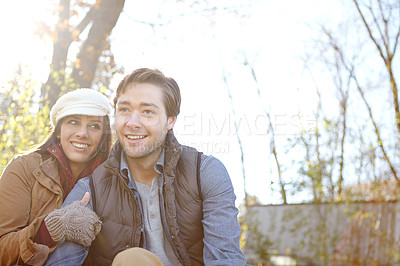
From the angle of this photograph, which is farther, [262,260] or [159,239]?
[262,260]

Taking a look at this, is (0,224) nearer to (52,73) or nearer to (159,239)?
(159,239)

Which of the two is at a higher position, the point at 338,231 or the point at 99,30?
the point at 99,30

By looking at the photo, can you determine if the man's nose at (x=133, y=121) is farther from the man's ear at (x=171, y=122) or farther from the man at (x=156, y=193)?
the man's ear at (x=171, y=122)

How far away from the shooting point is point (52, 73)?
5730 mm

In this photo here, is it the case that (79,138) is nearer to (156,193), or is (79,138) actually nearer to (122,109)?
(122,109)

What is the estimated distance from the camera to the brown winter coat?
257cm

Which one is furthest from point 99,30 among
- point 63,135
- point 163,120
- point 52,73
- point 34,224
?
point 34,224

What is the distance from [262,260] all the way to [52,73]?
6188 mm

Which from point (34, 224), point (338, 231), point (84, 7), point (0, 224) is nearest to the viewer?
point (34, 224)

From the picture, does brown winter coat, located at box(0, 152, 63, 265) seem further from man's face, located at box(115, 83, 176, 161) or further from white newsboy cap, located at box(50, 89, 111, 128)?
man's face, located at box(115, 83, 176, 161)

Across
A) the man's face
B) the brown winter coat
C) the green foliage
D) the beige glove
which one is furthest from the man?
the green foliage

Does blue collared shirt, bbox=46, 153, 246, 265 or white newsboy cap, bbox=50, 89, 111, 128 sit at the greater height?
white newsboy cap, bbox=50, 89, 111, 128

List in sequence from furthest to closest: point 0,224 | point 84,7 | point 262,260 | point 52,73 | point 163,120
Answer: point 262,260 < point 84,7 < point 52,73 < point 163,120 < point 0,224

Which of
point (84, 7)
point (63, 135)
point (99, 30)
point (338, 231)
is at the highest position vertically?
point (84, 7)
